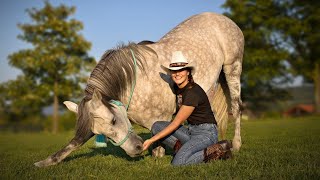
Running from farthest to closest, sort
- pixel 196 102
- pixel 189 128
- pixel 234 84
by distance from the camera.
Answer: pixel 234 84 → pixel 189 128 → pixel 196 102

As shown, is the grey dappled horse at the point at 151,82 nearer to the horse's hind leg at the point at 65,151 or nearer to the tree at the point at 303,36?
the horse's hind leg at the point at 65,151

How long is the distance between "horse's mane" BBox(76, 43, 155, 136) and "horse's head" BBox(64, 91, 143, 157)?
5 centimetres

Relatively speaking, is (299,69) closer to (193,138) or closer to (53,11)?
(53,11)

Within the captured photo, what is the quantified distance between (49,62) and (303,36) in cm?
1942

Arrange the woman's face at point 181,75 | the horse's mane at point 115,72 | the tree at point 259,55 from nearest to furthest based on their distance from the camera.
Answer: the woman's face at point 181,75 → the horse's mane at point 115,72 → the tree at point 259,55

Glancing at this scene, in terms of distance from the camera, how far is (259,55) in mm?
27500

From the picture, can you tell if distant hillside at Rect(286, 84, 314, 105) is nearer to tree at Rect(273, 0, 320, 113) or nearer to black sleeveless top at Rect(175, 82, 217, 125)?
tree at Rect(273, 0, 320, 113)

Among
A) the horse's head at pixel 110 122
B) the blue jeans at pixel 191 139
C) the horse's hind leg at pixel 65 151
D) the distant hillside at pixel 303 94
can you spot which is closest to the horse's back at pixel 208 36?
the blue jeans at pixel 191 139

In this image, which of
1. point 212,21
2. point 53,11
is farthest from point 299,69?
point 212,21

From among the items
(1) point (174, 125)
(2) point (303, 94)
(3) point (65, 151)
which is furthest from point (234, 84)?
(2) point (303, 94)

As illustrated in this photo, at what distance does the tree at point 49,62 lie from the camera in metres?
23.2

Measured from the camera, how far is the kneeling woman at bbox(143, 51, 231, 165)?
446 centimetres

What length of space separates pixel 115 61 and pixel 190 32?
192 centimetres

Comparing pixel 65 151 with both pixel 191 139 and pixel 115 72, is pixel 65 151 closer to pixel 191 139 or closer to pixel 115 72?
pixel 115 72
